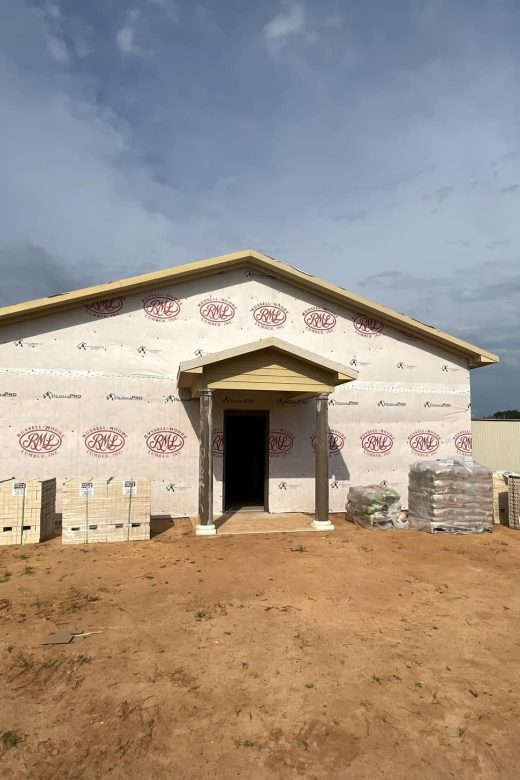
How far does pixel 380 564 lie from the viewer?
8102mm

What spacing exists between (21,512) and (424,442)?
35.7 ft

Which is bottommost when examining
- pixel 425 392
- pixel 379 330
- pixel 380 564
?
pixel 380 564

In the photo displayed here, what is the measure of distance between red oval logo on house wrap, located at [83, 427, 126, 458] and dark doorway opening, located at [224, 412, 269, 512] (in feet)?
9.58

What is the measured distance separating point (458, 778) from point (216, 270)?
38.0 feet

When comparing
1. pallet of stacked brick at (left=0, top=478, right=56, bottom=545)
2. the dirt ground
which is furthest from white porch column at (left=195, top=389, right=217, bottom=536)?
pallet of stacked brick at (left=0, top=478, right=56, bottom=545)

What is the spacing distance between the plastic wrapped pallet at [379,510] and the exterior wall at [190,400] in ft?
5.73

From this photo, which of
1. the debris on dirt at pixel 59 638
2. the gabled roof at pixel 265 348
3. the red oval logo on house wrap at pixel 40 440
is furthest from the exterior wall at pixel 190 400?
the debris on dirt at pixel 59 638

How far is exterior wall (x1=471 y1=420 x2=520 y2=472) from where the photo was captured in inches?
804

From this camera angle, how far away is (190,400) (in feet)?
40.2

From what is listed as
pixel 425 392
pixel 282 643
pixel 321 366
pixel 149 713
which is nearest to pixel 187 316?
pixel 321 366

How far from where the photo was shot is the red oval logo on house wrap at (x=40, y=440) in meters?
11.2

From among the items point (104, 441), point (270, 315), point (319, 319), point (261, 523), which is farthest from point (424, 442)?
point (104, 441)

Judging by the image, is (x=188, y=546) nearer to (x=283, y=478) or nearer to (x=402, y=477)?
(x=283, y=478)

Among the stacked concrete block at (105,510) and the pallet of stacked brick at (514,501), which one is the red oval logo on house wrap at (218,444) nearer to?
the stacked concrete block at (105,510)
